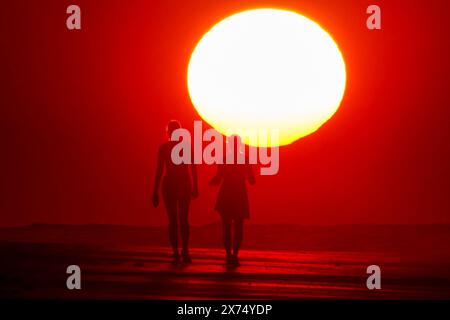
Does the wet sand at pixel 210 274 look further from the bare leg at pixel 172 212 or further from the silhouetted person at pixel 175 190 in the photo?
the silhouetted person at pixel 175 190

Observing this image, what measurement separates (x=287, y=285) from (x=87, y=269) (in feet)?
9.76

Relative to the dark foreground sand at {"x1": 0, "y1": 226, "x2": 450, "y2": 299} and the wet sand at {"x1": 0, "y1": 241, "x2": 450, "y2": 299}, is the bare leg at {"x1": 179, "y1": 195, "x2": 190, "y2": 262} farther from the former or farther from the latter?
the dark foreground sand at {"x1": 0, "y1": 226, "x2": 450, "y2": 299}

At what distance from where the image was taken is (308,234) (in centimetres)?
1870

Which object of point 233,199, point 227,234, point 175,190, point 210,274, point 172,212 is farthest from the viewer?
point 227,234

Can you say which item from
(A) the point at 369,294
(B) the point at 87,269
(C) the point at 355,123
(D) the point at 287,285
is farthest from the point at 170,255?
(C) the point at 355,123

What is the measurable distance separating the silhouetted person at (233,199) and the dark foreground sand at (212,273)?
39 centimetres

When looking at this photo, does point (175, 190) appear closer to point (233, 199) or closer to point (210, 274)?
point (233, 199)

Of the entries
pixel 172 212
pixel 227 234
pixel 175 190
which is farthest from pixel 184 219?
pixel 227 234

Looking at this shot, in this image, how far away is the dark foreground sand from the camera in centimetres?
1005

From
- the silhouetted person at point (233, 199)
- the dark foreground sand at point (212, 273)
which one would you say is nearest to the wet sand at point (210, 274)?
the dark foreground sand at point (212, 273)

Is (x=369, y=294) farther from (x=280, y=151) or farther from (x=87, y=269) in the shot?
(x=280, y=151)

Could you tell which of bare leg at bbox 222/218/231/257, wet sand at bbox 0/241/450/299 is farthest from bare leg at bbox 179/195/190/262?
bare leg at bbox 222/218/231/257

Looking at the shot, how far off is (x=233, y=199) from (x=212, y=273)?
5.57 feet

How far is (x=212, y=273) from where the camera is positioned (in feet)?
38.3
